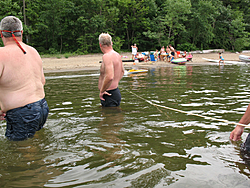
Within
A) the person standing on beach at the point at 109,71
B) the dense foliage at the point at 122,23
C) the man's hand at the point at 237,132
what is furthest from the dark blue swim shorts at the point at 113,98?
the dense foliage at the point at 122,23

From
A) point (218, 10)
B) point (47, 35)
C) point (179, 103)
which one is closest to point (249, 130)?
point (179, 103)

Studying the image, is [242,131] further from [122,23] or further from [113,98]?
[122,23]

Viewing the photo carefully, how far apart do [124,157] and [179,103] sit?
12.7 feet

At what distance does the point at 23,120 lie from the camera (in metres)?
3.19

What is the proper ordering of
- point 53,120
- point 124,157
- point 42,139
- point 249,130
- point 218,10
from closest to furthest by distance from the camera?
point 124,157, point 42,139, point 249,130, point 53,120, point 218,10

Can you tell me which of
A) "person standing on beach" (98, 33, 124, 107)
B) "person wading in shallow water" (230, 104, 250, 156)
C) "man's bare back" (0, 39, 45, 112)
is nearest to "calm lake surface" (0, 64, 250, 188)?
"person wading in shallow water" (230, 104, 250, 156)

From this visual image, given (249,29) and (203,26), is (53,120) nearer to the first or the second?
(203,26)

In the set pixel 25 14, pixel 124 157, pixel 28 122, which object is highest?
pixel 25 14

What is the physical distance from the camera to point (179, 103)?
690cm

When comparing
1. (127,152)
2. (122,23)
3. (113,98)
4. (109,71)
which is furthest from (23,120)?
(122,23)

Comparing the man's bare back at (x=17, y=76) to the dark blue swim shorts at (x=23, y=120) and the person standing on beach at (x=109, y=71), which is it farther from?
the person standing on beach at (x=109, y=71)

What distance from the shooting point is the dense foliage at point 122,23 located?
112ft

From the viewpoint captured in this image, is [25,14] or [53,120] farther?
[25,14]

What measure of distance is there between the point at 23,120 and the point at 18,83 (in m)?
0.49
